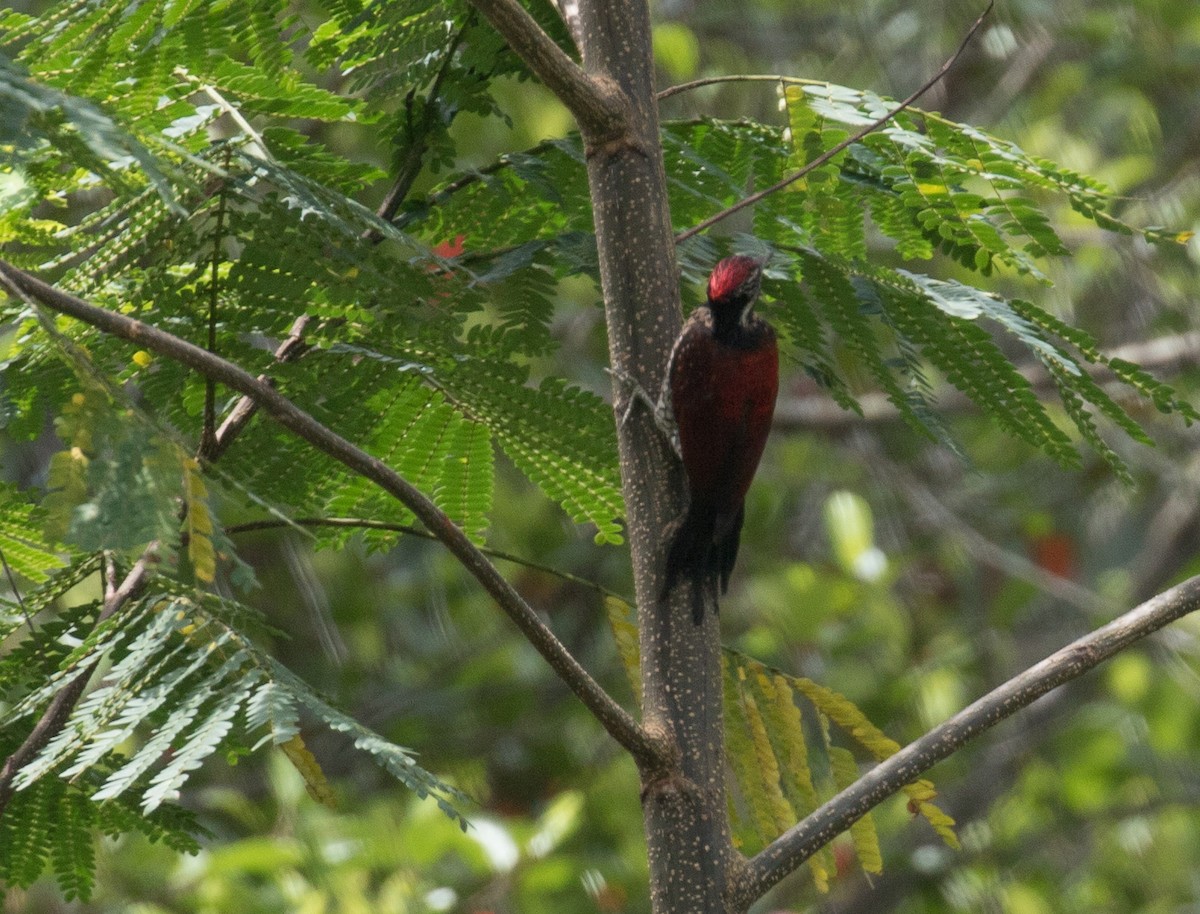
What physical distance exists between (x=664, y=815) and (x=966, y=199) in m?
1.14

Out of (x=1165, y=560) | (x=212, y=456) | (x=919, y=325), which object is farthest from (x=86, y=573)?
(x=1165, y=560)

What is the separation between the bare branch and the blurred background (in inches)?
127

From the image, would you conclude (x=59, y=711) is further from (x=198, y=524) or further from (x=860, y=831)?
(x=860, y=831)

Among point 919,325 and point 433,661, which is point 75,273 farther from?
point 433,661

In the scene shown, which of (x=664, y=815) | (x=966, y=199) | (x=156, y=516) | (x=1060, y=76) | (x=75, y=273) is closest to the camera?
(x=156, y=516)

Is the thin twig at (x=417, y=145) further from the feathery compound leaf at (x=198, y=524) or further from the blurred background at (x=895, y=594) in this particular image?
the blurred background at (x=895, y=594)

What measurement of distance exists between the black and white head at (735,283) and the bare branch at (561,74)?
43 cm

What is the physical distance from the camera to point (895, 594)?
8.14 m

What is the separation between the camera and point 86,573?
2.28 m

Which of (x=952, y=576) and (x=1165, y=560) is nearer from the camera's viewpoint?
(x=1165, y=560)

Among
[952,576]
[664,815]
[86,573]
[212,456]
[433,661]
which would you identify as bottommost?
[952,576]

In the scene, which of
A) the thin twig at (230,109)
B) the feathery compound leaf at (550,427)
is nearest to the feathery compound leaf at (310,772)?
the feathery compound leaf at (550,427)

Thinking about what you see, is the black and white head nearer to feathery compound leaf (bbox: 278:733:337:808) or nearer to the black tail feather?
the black tail feather

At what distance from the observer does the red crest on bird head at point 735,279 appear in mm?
2561
